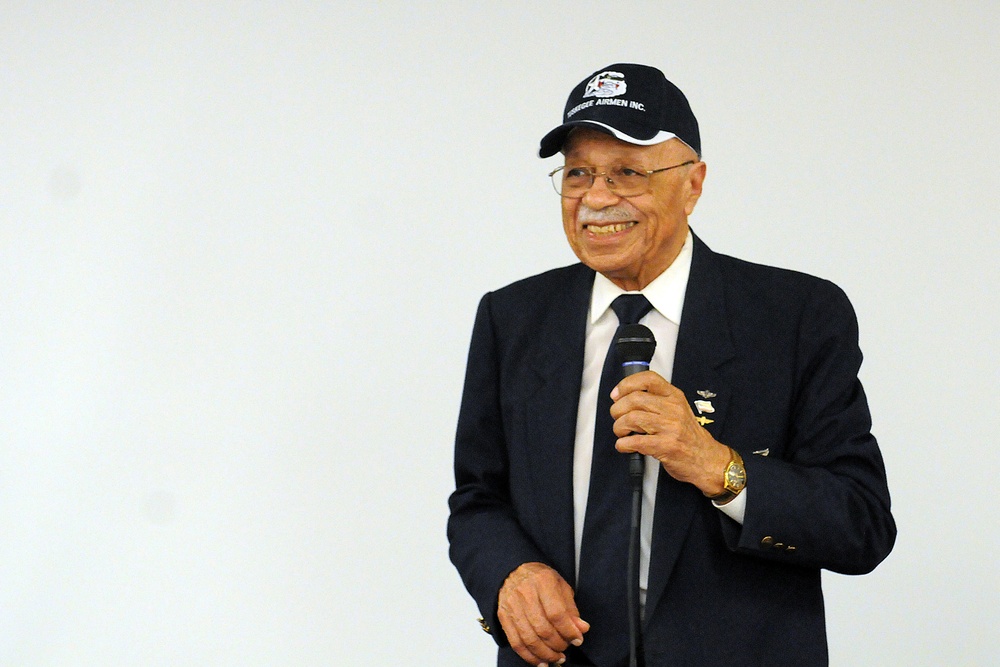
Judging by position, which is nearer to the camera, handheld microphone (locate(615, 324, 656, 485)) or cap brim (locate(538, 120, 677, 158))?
handheld microphone (locate(615, 324, 656, 485))

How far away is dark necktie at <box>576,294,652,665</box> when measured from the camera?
1.75 meters

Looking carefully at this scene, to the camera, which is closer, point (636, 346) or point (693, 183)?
point (636, 346)

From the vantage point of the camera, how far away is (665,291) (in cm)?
192

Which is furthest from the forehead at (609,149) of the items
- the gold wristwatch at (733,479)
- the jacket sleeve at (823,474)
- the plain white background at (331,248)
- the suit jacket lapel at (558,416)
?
the plain white background at (331,248)

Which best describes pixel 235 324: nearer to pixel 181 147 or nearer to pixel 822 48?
pixel 181 147

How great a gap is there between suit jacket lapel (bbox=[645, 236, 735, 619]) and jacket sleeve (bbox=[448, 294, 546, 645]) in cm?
20

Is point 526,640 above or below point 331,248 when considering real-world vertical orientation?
below

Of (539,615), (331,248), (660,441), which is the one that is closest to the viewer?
(660,441)

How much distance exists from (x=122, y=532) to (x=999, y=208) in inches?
99.5

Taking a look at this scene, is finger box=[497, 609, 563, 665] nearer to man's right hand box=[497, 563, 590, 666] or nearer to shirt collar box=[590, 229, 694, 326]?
man's right hand box=[497, 563, 590, 666]

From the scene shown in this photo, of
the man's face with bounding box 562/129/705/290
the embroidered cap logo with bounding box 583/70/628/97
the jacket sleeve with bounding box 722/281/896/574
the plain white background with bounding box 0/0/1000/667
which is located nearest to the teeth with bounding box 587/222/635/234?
the man's face with bounding box 562/129/705/290

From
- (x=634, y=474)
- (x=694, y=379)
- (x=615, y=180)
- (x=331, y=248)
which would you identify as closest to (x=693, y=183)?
(x=615, y=180)

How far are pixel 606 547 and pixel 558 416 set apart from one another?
227 mm

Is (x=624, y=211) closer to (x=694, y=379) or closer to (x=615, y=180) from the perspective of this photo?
(x=615, y=180)
